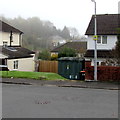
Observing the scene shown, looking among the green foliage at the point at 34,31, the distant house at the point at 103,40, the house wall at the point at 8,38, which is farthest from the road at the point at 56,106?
the green foliage at the point at 34,31

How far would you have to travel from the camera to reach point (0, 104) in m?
7.93

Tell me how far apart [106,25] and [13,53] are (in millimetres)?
12241

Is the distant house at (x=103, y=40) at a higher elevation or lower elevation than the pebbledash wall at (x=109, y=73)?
higher

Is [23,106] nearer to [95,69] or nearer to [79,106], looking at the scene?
[79,106]

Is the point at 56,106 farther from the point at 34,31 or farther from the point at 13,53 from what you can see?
the point at 34,31

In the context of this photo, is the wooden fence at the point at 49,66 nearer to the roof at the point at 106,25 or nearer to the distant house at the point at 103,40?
the distant house at the point at 103,40

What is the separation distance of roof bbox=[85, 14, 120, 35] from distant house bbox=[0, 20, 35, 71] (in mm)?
9445

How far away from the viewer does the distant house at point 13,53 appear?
2492 cm

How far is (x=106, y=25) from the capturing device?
25375mm

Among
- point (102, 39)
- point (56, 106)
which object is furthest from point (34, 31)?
point (56, 106)

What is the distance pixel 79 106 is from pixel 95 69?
6.81m

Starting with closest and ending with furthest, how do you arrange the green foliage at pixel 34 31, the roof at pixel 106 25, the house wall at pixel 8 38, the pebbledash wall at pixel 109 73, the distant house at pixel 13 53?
the pebbledash wall at pixel 109 73, the roof at pixel 106 25, the distant house at pixel 13 53, the house wall at pixel 8 38, the green foliage at pixel 34 31

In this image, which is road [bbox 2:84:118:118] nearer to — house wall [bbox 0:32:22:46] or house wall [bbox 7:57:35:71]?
house wall [bbox 7:57:35:71]

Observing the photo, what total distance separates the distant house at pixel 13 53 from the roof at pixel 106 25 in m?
9.44
